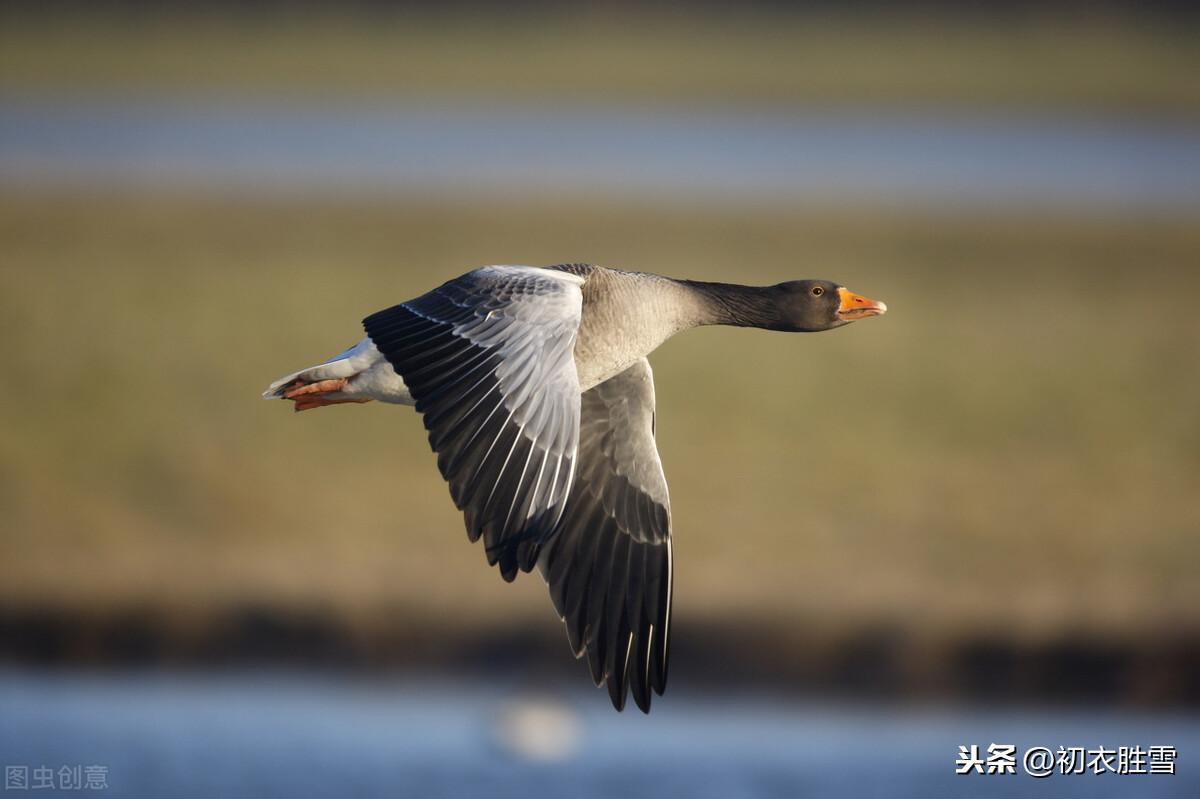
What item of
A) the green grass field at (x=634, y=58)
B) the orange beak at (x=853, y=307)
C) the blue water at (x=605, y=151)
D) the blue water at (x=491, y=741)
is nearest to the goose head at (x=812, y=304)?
the orange beak at (x=853, y=307)

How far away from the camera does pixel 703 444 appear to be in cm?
2116

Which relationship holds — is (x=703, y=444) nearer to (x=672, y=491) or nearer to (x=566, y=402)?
(x=672, y=491)

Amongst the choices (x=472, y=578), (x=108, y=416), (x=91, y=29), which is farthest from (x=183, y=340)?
(x=91, y=29)

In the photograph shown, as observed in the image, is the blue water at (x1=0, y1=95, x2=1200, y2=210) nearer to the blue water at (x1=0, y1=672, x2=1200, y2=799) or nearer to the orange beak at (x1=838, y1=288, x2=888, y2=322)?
the blue water at (x1=0, y1=672, x2=1200, y2=799)

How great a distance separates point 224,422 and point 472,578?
5.50 metres

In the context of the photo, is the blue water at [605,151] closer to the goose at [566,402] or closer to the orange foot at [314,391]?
the goose at [566,402]

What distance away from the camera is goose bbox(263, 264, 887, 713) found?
9.06 m

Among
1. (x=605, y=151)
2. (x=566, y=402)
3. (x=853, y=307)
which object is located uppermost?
(x=605, y=151)

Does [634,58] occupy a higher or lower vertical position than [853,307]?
higher

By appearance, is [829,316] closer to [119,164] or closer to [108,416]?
[108,416]

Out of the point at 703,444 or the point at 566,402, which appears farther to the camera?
the point at 703,444

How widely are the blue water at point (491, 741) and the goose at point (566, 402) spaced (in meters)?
4.04

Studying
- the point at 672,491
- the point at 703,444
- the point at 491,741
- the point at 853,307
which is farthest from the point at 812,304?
the point at 703,444

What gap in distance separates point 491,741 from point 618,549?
15.5 ft
